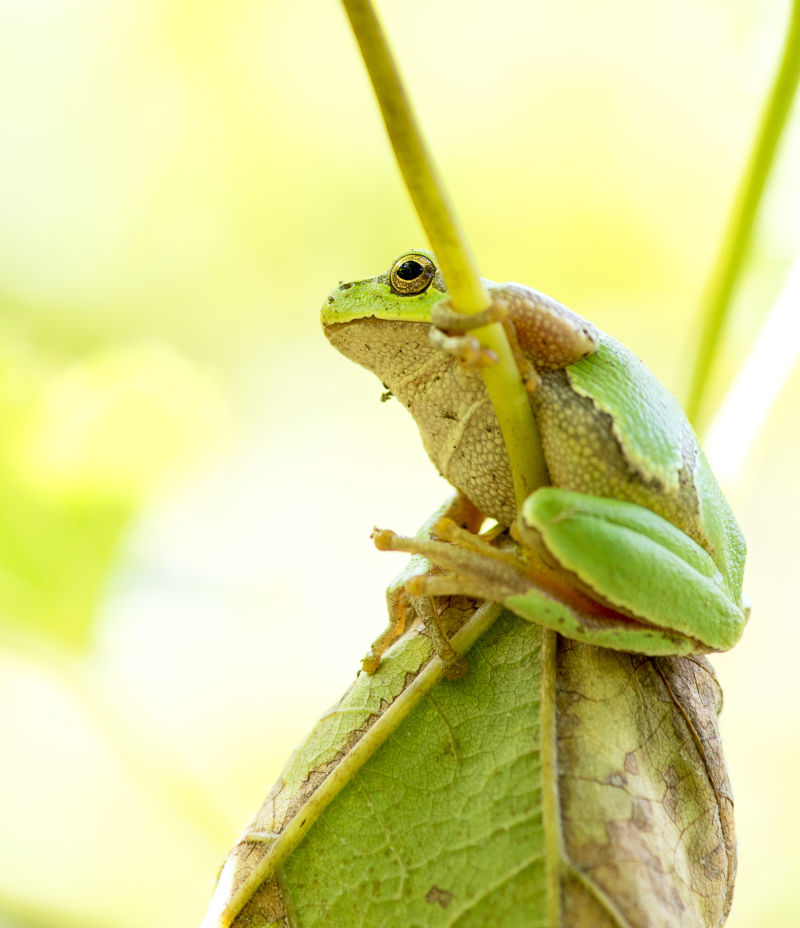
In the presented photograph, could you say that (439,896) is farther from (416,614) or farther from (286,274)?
(286,274)

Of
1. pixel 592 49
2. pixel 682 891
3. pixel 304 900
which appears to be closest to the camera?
pixel 682 891

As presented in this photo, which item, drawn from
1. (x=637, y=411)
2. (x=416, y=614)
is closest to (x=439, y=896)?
(x=416, y=614)

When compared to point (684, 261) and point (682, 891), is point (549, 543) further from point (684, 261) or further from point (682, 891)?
point (684, 261)

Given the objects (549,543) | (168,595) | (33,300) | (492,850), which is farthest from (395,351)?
(33,300)

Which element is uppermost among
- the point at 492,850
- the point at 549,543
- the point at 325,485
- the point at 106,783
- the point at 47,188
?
the point at 47,188

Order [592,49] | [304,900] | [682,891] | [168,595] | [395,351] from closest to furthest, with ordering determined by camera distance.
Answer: [682,891]
[304,900]
[395,351]
[168,595]
[592,49]

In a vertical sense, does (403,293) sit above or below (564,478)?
above
